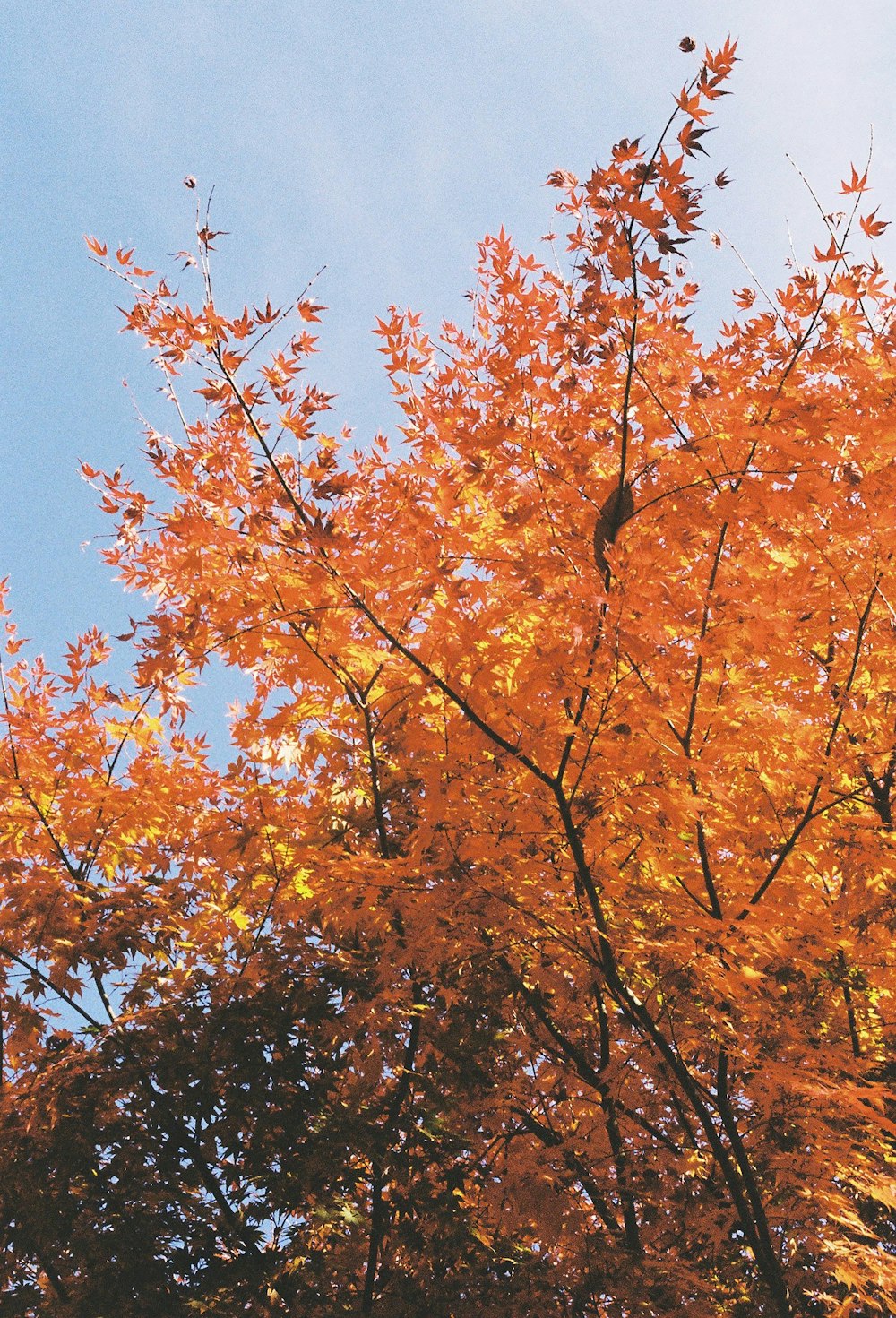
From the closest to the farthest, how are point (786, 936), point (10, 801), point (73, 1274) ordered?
point (786, 936) < point (73, 1274) < point (10, 801)

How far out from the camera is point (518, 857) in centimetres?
376

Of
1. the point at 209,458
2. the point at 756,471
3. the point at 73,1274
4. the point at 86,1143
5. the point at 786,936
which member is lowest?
the point at 73,1274

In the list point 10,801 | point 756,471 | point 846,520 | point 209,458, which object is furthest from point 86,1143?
point 846,520

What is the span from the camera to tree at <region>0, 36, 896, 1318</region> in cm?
348

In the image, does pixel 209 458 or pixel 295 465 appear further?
pixel 209 458

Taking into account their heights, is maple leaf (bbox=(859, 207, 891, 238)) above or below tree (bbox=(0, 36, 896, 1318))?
above

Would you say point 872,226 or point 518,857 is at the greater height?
point 872,226

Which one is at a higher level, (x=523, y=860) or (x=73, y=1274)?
(x=523, y=860)

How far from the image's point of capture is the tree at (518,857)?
3480 millimetres

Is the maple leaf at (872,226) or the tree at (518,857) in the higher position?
the maple leaf at (872,226)

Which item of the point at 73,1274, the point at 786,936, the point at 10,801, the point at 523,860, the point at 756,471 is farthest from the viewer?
the point at 10,801

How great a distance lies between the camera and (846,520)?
3.89 meters

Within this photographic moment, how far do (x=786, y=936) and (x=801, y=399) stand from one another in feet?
7.24

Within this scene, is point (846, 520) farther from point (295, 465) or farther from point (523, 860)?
point (295, 465)
